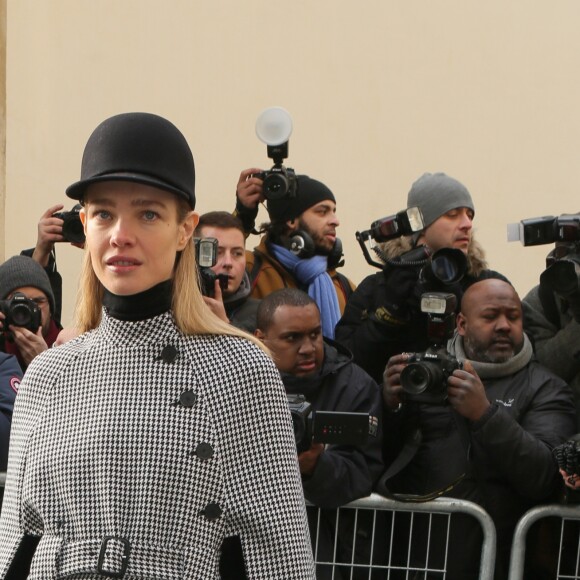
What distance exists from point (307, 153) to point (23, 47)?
1.54m

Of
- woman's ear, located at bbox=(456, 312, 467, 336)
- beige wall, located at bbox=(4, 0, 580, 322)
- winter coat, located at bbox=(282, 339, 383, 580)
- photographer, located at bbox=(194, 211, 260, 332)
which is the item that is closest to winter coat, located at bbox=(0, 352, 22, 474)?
photographer, located at bbox=(194, 211, 260, 332)

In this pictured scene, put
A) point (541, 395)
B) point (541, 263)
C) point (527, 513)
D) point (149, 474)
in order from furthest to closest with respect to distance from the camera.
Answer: point (541, 263)
point (541, 395)
point (527, 513)
point (149, 474)

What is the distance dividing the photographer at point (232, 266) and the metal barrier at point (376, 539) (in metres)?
0.98

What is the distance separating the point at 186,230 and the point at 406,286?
1.95 m

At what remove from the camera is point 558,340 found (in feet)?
14.5

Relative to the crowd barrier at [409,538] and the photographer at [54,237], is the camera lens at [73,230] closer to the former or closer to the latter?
the photographer at [54,237]

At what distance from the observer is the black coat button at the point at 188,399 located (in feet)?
7.97

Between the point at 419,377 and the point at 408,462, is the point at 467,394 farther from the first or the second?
the point at 408,462

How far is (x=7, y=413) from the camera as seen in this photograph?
14.0ft

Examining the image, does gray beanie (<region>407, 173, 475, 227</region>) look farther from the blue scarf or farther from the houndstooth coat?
the houndstooth coat

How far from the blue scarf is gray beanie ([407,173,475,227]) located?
44 cm

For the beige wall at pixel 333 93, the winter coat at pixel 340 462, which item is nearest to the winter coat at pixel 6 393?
the winter coat at pixel 340 462

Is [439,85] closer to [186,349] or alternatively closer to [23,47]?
[23,47]

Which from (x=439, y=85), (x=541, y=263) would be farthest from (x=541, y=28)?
(x=541, y=263)
